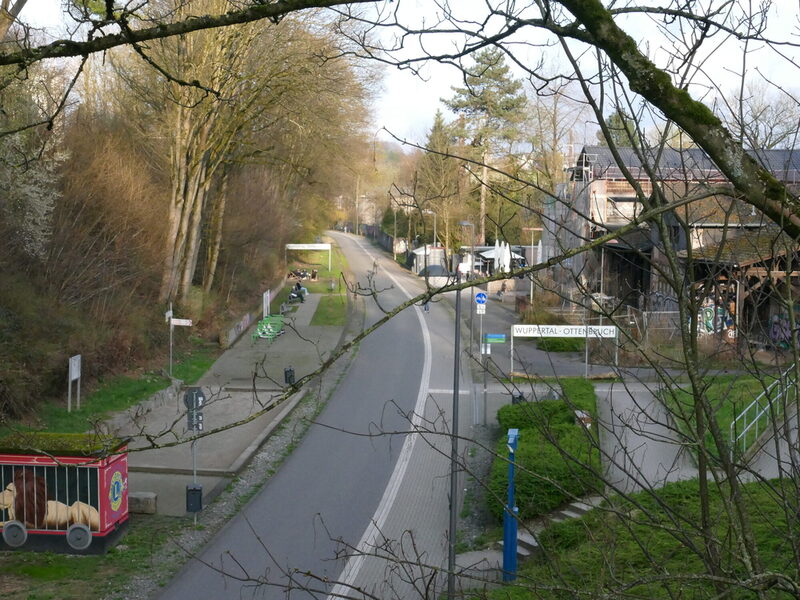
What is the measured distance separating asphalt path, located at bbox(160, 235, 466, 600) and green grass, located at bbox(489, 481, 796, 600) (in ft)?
5.55

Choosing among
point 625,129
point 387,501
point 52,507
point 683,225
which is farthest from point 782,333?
point 387,501

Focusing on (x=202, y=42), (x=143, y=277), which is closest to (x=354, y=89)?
(x=202, y=42)

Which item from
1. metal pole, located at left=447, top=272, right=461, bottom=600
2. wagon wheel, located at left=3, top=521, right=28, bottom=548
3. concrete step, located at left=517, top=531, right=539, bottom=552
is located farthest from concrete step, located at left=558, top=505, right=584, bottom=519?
wagon wheel, located at left=3, top=521, right=28, bottom=548

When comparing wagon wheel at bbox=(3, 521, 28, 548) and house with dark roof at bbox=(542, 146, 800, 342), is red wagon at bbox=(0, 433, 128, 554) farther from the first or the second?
house with dark roof at bbox=(542, 146, 800, 342)

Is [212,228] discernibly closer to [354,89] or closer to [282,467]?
[354,89]

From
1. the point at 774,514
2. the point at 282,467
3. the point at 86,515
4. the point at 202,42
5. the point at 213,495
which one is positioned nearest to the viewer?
the point at 774,514

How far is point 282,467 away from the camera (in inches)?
743

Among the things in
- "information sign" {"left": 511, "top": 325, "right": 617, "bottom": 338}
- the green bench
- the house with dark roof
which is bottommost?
the green bench

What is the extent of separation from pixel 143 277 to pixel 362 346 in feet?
29.7

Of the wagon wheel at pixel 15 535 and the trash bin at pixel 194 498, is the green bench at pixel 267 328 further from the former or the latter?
the wagon wheel at pixel 15 535

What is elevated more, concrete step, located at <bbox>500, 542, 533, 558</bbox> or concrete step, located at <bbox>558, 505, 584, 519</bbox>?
concrete step, located at <bbox>558, 505, 584, 519</bbox>

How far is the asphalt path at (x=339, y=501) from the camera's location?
12438mm

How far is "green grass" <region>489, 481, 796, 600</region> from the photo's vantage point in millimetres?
3508

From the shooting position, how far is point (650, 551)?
7332 mm
